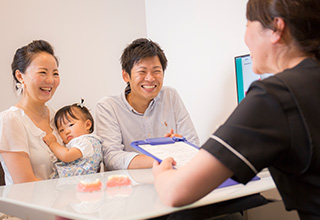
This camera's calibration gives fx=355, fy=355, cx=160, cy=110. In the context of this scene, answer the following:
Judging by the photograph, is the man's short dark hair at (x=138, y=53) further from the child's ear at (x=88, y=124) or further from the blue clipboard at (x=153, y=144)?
the blue clipboard at (x=153, y=144)

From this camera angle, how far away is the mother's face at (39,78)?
6.50ft

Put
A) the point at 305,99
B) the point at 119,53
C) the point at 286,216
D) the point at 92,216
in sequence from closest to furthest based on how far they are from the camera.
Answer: the point at 305,99 < the point at 92,216 < the point at 286,216 < the point at 119,53

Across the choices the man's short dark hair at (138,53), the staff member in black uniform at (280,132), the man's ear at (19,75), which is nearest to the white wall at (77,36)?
the man's ear at (19,75)

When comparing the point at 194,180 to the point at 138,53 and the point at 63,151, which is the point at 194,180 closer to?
the point at 63,151

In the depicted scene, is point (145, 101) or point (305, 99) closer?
point (305, 99)

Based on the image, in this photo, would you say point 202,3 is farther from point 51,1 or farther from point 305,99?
point 305,99

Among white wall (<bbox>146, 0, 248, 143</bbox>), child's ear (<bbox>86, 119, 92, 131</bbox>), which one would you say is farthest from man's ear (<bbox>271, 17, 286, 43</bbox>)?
white wall (<bbox>146, 0, 248, 143</bbox>)

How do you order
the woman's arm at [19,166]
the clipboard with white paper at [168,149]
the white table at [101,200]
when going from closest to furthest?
the white table at [101,200] → the clipboard with white paper at [168,149] → the woman's arm at [19,166]

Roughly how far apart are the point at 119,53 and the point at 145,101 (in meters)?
1.23

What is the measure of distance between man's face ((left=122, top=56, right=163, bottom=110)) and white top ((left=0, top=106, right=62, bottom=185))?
0.62m

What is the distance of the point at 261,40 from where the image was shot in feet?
2.85

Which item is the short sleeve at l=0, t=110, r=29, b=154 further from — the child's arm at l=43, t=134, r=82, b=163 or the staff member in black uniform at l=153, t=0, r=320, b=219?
the staff member in black uniform at l=153, t=0, r=320, b=219

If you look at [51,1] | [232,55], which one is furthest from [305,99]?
[51,1]

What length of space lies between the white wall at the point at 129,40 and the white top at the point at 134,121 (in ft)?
1.79
